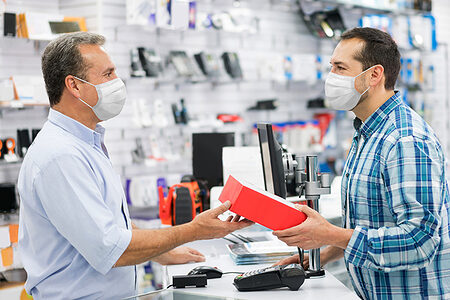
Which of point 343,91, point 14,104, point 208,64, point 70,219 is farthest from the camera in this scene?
point 208,64

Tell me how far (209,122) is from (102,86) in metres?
3.79

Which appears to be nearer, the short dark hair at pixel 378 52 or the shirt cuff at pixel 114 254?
the shirt cuff at pixel 114 254

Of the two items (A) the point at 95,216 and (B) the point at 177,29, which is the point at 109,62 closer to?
(A) the point at 95,216

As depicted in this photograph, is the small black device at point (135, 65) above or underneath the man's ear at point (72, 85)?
above

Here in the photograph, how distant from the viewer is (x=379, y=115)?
2.25 m

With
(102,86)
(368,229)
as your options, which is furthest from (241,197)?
(102,86)

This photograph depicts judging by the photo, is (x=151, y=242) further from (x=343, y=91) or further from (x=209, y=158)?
(x=209, y=158)

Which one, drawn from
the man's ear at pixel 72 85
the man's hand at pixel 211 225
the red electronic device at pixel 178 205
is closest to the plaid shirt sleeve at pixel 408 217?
the man's hand at pixel 211 225

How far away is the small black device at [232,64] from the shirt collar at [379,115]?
4134 millimetres

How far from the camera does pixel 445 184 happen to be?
2135 mm

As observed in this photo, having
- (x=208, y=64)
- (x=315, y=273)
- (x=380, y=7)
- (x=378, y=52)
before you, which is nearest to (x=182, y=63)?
(x=208, y=64)

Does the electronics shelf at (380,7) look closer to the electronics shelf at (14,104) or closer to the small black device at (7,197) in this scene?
the electronics shelf at (14,104)

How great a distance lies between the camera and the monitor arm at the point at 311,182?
2.29m

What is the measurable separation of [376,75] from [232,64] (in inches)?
162
